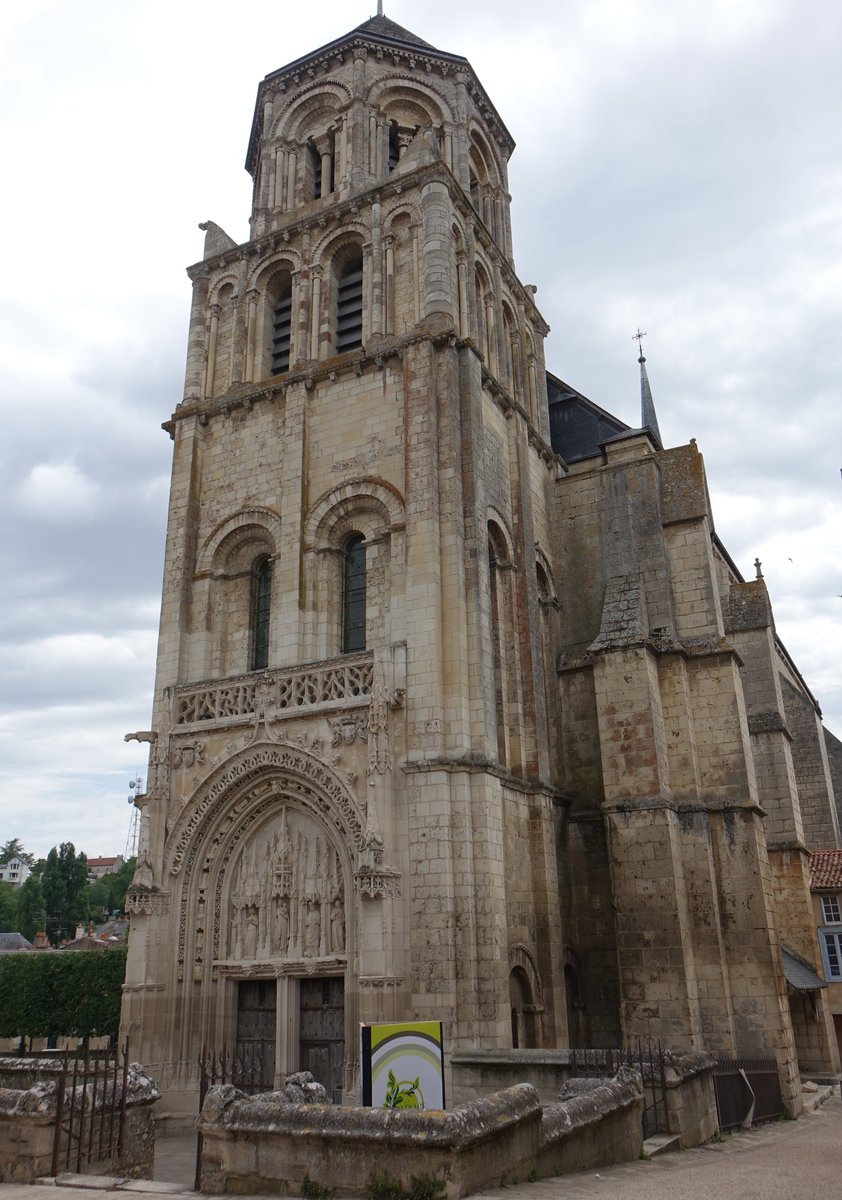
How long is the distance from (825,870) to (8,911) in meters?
70.7

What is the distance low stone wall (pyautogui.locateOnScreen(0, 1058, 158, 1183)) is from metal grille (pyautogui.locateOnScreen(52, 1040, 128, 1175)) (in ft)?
0.14

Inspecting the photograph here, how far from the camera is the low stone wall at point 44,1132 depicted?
771cm

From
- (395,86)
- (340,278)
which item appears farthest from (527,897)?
(395,86)

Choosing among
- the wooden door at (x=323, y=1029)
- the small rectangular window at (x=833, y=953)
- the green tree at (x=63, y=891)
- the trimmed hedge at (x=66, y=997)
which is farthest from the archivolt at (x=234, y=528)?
the green tree at (x=63, y=891)

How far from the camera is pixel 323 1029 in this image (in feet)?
47.4

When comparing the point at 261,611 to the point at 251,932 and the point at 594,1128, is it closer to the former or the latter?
the point at 251,932

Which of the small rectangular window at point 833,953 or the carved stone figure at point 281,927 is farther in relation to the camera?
the small rectangular window at point 833,953

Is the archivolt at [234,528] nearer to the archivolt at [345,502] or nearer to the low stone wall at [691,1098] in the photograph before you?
the archivolt at [345,502]

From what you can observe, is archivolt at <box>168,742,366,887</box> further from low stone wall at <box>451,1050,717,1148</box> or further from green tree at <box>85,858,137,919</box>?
green tree at <box>85,858,137,919</box>

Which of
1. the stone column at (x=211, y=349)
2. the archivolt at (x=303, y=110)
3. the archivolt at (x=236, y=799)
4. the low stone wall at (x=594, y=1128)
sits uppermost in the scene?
the archivolt at (x=303, y=110)

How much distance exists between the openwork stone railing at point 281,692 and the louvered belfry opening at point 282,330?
733 cm

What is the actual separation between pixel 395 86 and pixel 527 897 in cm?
1826

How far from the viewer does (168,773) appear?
16375 mm

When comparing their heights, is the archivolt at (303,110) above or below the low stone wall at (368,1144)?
above
